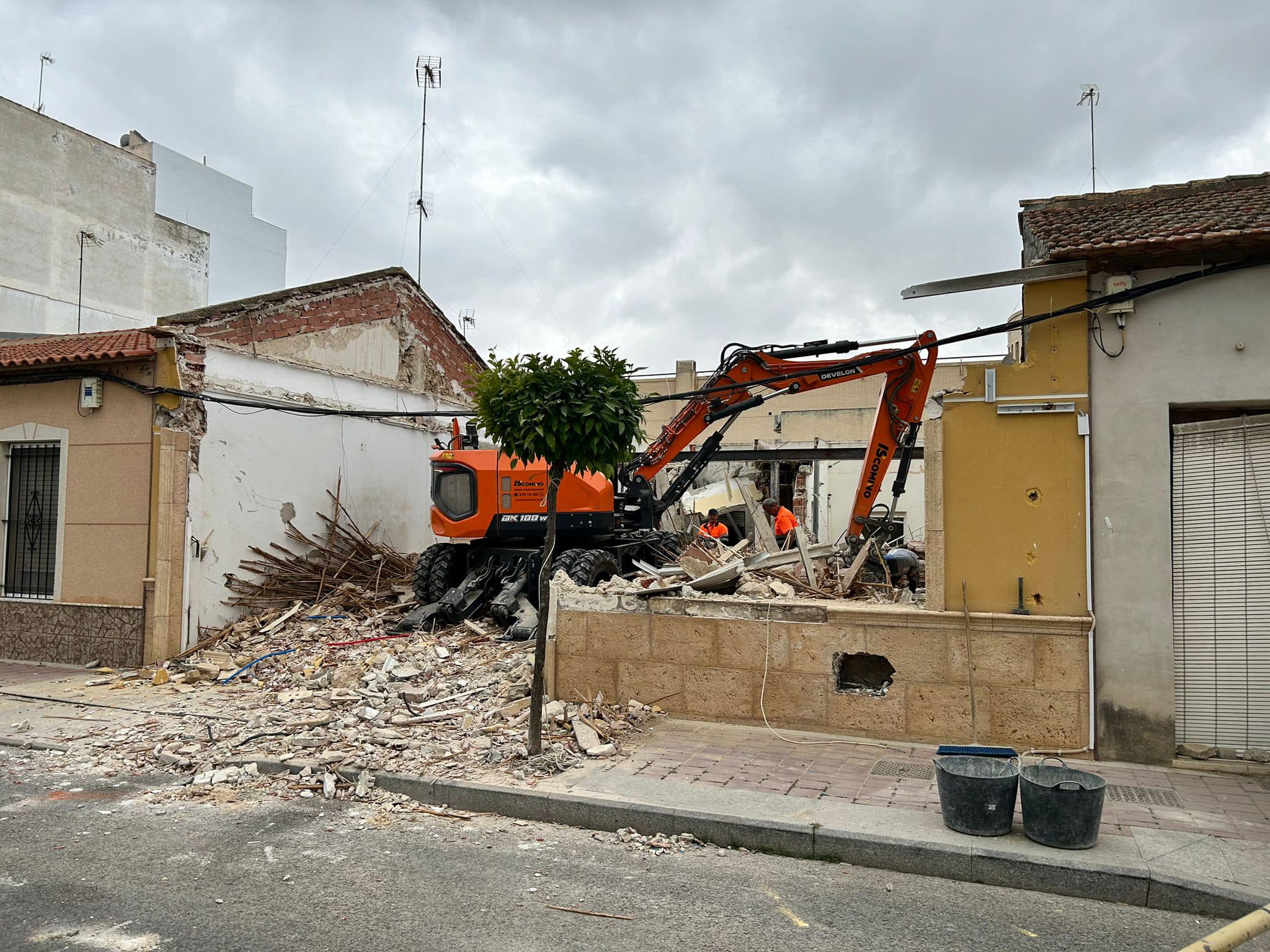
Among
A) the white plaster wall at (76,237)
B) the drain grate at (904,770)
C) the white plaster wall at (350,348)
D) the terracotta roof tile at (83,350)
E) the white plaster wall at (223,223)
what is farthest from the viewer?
the white plaster wall at (223,223)

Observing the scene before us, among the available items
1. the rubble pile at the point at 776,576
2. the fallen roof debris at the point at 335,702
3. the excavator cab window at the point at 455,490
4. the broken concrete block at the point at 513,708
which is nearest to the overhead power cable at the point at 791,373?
the excavator cab window at the point at 455,490

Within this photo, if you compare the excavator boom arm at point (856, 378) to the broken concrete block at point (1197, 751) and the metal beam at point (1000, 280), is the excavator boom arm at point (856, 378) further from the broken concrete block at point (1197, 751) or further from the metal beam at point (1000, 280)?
the broken concrete block at point (1197, 751)

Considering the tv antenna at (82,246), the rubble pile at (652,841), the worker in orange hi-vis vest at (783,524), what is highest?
the tv antenna at (82,246)

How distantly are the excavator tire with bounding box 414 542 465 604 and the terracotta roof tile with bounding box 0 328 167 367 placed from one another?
457 cm

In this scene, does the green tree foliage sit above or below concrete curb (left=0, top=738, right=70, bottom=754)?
above

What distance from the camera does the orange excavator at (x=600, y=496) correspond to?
1067 cm

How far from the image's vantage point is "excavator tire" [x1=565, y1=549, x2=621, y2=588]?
37.9 ft

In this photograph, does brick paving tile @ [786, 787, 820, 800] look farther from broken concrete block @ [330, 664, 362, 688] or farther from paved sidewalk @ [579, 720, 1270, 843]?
broken concrete block @ [330, 664, 362, 688]

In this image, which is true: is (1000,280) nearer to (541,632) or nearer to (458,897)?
(541,632)

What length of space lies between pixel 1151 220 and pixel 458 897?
25.1 ft

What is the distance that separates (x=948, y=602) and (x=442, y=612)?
696 centimetres

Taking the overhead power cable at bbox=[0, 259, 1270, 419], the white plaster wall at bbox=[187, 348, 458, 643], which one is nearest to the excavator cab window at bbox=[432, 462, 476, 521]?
the overhead power cable at bbox=[0, 259, 1270, 419]

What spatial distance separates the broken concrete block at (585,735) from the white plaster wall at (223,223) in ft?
83.4

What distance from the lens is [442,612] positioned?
40.0 feet
